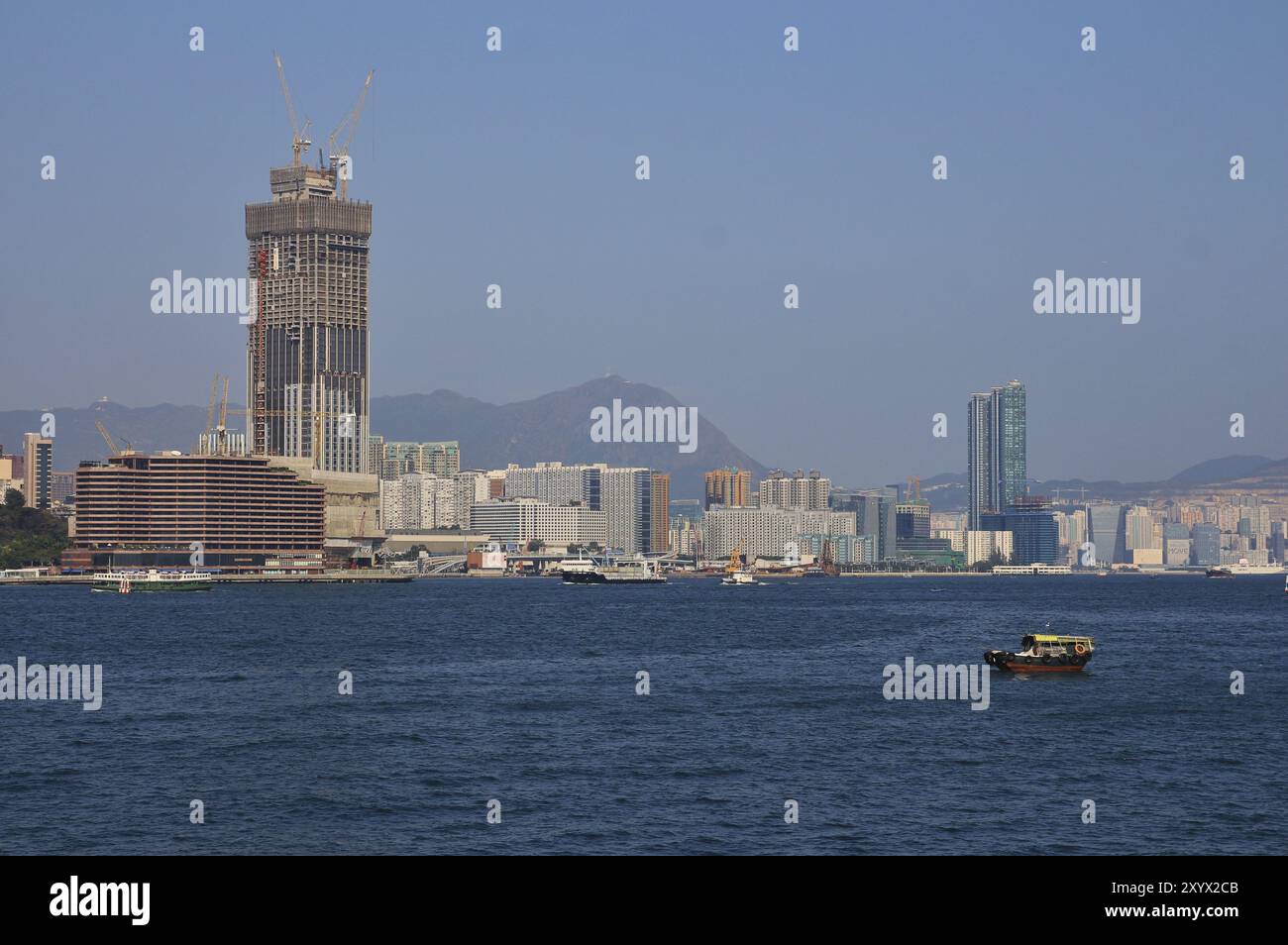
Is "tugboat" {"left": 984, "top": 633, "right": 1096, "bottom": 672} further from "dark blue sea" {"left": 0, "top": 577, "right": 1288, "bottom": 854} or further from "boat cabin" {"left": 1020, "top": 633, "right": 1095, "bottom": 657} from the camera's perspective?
"dark blue sea" {"left": 0, "top": 577, "right": 1288, "bottom": 854}

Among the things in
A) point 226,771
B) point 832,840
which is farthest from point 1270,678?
point 226,771

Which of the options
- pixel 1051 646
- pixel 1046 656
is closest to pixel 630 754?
pixel 1046 656

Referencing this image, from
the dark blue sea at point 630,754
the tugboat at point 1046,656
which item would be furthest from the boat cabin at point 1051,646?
the dark blue sea at point 630,754

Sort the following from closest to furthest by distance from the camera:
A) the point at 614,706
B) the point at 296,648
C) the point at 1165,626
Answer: the point at 614,706
the point at 296,648
the point at 1165,626

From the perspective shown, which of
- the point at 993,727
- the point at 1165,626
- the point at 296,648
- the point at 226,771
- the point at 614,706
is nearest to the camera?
the point at 226,771

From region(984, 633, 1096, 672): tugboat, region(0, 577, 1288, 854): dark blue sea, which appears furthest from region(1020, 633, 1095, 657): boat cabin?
region(0, 577, 1288, 854): dark blue sea
